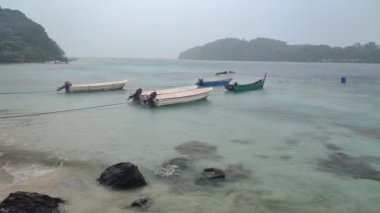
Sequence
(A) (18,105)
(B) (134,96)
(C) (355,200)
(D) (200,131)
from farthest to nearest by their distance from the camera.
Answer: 1. (B) (134,96)
2. (A) (18,105)
3. (D) (200,131)
4. (C) (355,200)

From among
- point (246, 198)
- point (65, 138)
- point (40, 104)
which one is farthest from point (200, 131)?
point (40, 104)

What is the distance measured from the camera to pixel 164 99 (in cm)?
2861

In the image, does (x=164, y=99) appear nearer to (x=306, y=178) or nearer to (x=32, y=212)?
(x=306, y=178)

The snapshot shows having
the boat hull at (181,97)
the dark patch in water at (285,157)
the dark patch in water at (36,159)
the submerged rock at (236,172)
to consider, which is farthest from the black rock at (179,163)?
the boat hull at (181,97)

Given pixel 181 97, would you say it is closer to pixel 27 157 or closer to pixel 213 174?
pixel 27 157

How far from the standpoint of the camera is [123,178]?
34.9 ft

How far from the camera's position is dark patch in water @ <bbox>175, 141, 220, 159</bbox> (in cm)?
1448

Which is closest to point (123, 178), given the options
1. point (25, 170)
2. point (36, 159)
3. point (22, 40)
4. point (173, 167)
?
point (173, 167)

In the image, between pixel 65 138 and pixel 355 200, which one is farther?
pixel 65 138

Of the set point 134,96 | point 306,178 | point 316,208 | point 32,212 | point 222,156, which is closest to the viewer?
point 32,212

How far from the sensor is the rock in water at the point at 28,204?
8195 millimetres

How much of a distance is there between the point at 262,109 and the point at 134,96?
10.8 meters

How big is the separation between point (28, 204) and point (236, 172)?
678 cm

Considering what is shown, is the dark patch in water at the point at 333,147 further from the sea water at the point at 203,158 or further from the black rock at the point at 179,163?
the black rock at the point at 179,163
